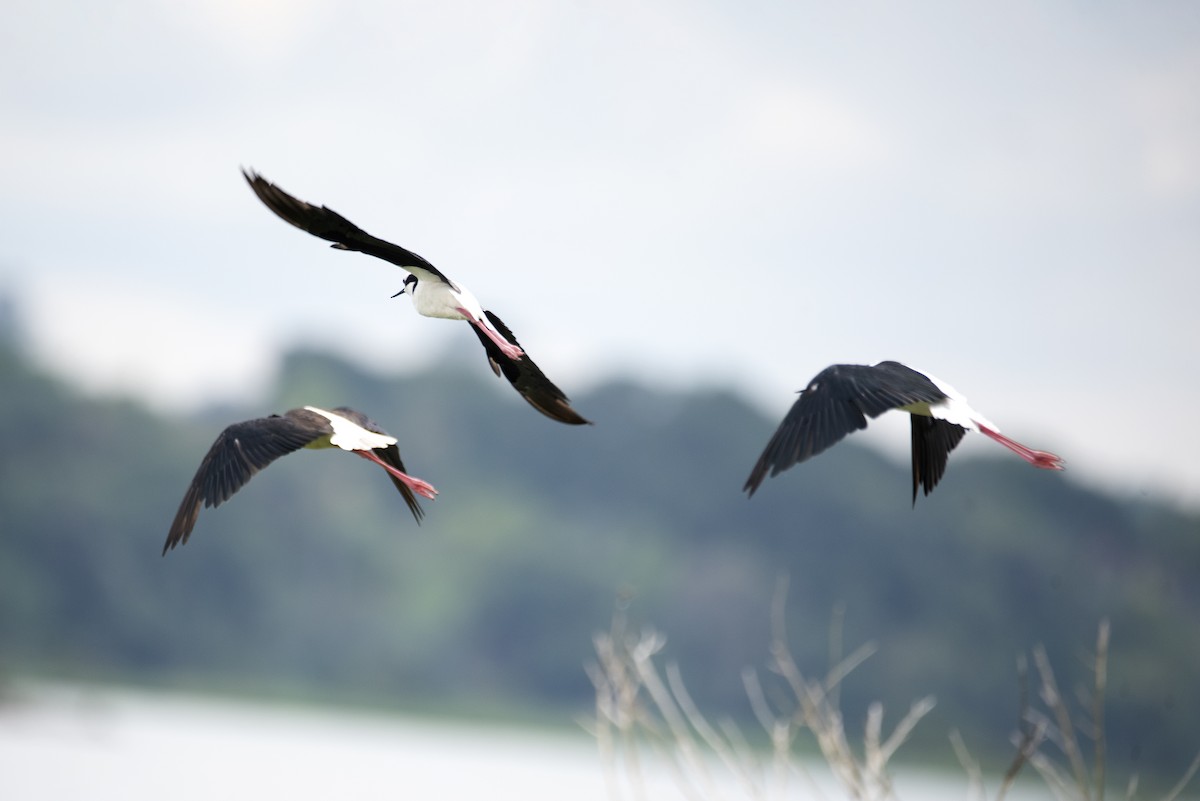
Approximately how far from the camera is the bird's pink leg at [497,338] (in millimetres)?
9438

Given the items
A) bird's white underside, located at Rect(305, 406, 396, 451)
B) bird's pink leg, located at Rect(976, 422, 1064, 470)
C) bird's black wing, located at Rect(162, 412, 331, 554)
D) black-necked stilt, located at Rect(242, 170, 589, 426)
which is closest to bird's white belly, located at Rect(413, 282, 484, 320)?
black-necked stilt, located at Rect(242, 170, 589, 426)

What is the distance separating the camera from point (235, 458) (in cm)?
956

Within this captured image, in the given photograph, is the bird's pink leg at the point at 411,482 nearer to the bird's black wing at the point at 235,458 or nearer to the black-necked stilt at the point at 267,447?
the black-necked stilt at the point at 267,447

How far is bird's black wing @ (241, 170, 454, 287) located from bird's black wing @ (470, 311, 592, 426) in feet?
2.53

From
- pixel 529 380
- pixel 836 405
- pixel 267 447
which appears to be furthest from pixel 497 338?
pixel 836 405

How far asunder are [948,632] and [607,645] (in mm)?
66575

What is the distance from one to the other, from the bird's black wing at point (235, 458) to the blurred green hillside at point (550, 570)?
56404mm

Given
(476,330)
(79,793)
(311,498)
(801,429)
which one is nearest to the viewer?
(801,429)

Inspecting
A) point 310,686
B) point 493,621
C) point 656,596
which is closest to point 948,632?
point 656,596

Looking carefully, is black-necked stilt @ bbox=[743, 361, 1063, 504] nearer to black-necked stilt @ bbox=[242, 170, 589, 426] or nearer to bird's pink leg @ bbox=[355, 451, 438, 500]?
black-necked stilt @ bbox=[242, 170, 589, 426]

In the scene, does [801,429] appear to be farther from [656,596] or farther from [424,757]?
[656,596]

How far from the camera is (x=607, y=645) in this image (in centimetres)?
948

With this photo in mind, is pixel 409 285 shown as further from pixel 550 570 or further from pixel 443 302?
pixel 550 570

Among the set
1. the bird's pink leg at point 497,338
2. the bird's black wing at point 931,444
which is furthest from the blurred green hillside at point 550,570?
the bird's pink leg at point 497,338
